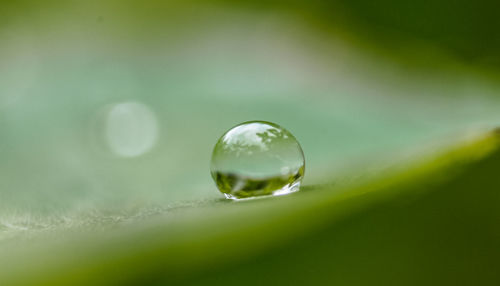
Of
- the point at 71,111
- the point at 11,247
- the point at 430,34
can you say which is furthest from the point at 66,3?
the point at 11,247

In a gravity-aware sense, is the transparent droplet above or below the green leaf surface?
above

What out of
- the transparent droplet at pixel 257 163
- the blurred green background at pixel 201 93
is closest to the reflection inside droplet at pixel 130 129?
the blurred green background at pixel 201 93

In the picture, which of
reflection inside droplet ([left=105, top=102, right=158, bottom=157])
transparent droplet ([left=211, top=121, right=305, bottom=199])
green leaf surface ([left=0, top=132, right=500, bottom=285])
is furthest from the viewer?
reflection inside droplet ([left=105, top=102, right=158, bottom=157])

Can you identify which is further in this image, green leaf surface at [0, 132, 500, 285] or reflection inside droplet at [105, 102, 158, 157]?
reflection inside droplet at [105, 102, 158, 157]

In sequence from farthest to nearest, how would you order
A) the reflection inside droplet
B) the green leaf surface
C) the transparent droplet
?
1. the reflection inside droplet
2. the transparent droplet
3. the green leaf surface

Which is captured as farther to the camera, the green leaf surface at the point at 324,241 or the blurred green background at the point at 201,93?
the blurred green background at the point at 201,93

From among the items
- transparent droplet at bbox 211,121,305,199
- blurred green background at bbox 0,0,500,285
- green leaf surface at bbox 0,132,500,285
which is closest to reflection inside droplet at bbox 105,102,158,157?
blurred green background at bbox 0,0,500,285

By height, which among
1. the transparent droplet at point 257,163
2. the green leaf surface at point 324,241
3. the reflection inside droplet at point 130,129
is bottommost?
the green leaf surface at point 324,241

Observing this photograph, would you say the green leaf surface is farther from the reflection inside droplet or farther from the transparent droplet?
the reflection inside droplet

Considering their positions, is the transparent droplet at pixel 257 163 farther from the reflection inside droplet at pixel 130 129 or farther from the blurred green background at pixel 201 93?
the reflection inside droplet at pixel 130 129
